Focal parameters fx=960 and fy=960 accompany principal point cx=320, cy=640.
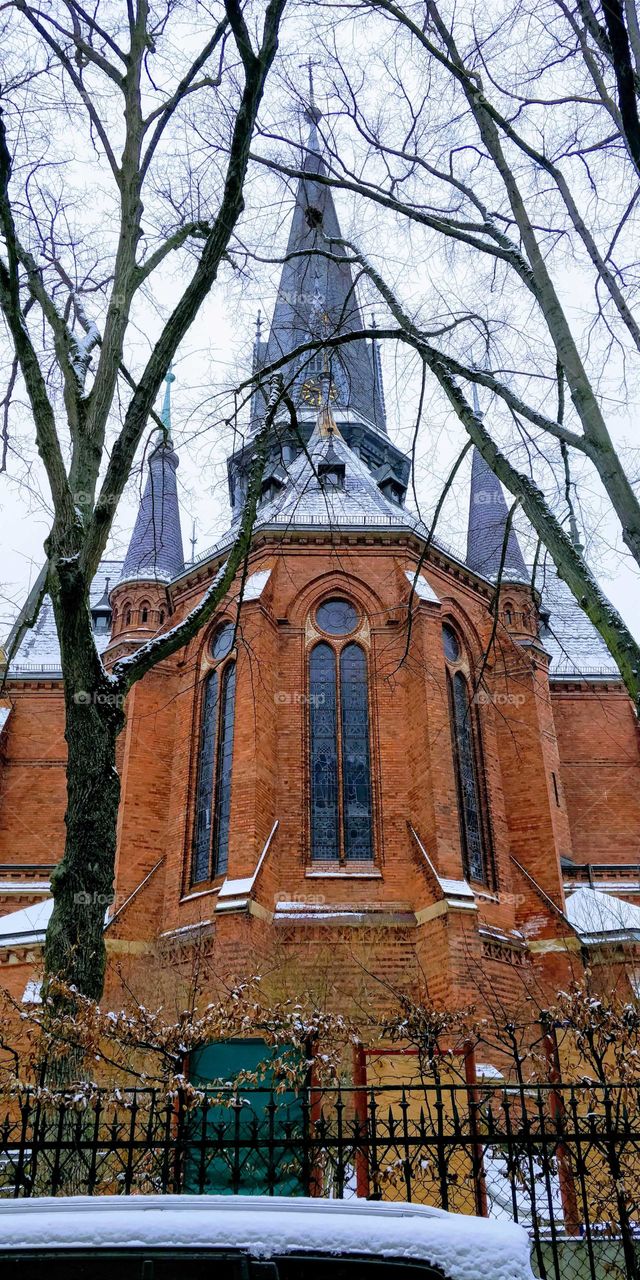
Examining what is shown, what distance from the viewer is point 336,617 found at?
18.3 m

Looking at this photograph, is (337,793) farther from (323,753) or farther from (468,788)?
(468,788)

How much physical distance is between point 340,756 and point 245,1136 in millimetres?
9348

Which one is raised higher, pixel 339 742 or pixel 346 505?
pixel 346 505

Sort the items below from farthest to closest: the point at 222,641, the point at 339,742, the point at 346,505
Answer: the point at 346,505 < the point at 222,641 < the point at 339,742

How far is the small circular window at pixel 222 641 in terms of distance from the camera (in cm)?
1859

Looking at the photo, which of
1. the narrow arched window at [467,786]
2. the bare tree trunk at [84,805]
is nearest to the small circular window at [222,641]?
the narrow arched window at [467,786]

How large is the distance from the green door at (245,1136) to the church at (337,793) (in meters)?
4.03

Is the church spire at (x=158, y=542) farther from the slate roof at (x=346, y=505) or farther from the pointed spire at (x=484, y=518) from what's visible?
the pointed spire at (x=484, y=518)

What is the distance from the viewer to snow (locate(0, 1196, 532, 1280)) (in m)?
2.78

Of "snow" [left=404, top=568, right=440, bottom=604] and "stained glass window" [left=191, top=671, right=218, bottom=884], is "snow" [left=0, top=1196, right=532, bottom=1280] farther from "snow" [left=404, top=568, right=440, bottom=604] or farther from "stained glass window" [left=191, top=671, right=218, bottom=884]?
"snow" [left=404, top=568, right=440, bottom=604]

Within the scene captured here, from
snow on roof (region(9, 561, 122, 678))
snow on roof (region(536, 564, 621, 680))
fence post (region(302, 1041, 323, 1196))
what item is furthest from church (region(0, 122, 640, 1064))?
fence post (region(302, 1041, 323, 1196))

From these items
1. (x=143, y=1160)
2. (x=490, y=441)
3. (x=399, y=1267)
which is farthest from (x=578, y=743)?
(x=399, y=1267)

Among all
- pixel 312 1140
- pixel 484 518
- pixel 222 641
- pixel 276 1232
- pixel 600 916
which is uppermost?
pixel 484 518

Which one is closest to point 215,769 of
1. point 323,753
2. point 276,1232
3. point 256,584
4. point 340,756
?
point 323,753
